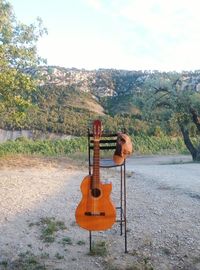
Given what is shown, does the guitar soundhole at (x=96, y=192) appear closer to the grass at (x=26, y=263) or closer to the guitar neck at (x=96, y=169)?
the guitar neck at (x=96, y=169)

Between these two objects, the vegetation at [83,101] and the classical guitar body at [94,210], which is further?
the vegetation at [83,101]

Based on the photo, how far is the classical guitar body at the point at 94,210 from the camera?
208 inches

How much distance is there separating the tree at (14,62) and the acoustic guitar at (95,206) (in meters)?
6.85

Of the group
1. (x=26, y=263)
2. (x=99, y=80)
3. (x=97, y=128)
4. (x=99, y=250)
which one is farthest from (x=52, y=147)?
(x=99, y=80)

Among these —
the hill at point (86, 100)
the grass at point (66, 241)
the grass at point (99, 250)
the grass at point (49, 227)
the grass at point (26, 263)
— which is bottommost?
the grass at point (26, 263)

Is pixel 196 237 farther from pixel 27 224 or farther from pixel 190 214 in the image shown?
pixel 27 224

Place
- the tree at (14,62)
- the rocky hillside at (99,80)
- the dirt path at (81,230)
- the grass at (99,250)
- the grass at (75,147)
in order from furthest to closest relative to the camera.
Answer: the rocky hillside at (99,80) < the grass at (75,147) < the tree at (14,62) < the grass at (99,250) < the dirt path at (81,230)

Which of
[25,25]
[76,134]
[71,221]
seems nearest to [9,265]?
[71,221]

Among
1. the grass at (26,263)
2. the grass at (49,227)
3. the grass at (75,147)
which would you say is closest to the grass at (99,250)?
the grass at (49,227)

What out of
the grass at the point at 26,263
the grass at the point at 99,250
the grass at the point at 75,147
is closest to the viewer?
the grass at the point at 26,263

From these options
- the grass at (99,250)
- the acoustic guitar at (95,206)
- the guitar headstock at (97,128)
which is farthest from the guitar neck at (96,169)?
the grass at (99,250)

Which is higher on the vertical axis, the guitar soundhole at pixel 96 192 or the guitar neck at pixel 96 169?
the guitar neck at pixel 96 169

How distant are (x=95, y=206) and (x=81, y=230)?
1.37 m

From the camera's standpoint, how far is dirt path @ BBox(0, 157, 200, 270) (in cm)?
543
